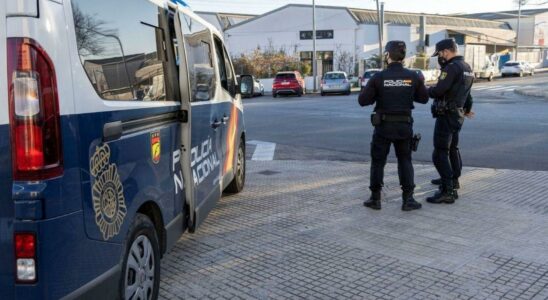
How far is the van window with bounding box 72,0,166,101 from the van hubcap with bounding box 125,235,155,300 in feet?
2.97

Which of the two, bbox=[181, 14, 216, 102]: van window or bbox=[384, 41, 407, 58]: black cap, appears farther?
bbox=[384, 41, 407, 58]: black cap

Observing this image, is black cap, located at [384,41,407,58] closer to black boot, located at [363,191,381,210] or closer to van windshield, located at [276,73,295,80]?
black boot, located at [363,191,381,210]

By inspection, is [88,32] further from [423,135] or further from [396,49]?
[423,135]

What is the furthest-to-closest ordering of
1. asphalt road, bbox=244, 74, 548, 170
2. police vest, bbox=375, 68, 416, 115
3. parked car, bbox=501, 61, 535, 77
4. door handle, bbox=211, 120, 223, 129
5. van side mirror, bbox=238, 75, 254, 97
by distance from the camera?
parked car, bbox=501, 61, 535, 77 → asphalt road, bbox=244, 74, 548, 170 → van side mirror, bbox=238, 75, 254, 97 → police vest, bbox=375, 68, 416, 115 → door handle, bbox=211, 120, 223, 129

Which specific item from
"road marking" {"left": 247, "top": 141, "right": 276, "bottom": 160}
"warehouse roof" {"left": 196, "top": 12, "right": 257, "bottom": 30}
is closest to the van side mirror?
"road marking" {"left": 247, "top": 141, "right": 276, "bottom": 160}

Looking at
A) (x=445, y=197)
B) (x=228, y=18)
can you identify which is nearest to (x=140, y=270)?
(x=445, y=197)

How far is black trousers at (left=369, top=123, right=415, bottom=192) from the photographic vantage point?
235 inches

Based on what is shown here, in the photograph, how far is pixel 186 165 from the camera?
4.15m

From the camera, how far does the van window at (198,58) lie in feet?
14.5

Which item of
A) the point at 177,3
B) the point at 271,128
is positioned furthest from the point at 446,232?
the point at 271,128

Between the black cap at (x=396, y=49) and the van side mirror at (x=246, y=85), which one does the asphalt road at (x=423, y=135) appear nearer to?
the van side mirror at (x=246, y=85)

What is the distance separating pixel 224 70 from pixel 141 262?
3.26 meters

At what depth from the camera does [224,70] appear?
6.19 metres

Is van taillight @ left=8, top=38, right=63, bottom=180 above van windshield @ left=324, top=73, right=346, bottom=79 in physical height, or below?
below
